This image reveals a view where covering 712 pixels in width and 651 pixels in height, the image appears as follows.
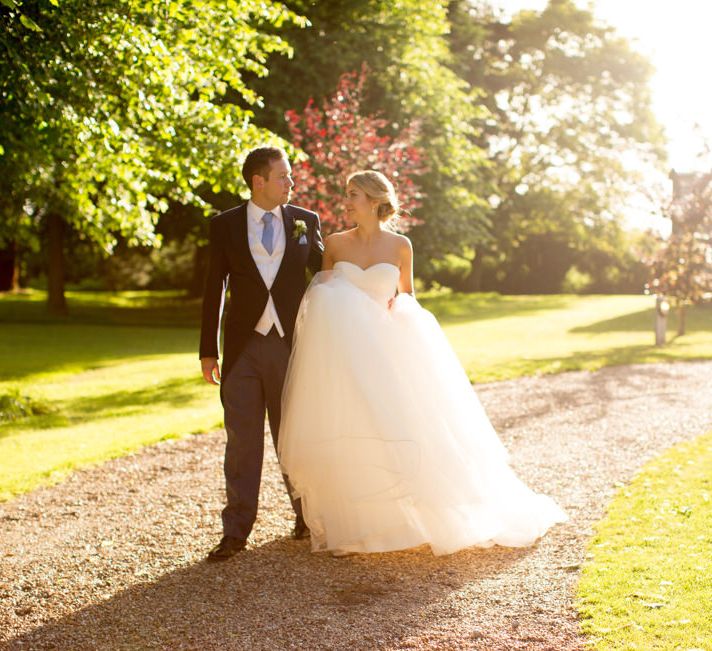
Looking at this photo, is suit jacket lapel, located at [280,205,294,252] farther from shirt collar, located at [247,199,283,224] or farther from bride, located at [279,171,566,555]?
bride, located at [279,171,566,555]

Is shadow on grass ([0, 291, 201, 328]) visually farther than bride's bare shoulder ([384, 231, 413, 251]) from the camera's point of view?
Yes

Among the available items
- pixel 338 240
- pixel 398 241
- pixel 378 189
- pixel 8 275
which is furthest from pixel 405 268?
pixel 8 275

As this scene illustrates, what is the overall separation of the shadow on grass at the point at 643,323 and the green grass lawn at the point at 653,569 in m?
17.2

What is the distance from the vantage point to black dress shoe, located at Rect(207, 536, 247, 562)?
18.9 ft

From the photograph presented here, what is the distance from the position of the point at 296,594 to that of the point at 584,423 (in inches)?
254

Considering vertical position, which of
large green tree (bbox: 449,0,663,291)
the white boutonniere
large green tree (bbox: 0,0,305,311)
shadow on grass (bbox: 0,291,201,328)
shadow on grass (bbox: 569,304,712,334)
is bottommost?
shadow on grass (bbox: 569,304,712,334)

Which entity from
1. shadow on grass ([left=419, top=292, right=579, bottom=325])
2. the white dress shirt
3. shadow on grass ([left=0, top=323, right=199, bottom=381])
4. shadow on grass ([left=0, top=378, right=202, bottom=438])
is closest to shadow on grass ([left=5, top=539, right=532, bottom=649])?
the white dress shirt

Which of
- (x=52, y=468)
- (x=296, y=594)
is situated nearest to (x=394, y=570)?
(x=296, y=594)

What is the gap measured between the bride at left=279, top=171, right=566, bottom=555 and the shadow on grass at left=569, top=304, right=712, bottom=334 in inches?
740

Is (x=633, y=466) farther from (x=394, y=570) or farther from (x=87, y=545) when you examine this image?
(x=87, y=545)

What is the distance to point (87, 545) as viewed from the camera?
6262mm

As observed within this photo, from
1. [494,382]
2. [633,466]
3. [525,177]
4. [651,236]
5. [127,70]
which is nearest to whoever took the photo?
[633,466]

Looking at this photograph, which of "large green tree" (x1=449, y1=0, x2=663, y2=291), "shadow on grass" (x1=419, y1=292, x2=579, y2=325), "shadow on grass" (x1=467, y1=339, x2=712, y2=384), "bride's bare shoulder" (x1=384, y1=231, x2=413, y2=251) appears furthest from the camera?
A: "large green tree" (x1=449, y1=0, x2=663, y2=291)

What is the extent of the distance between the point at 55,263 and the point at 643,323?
762 inches
